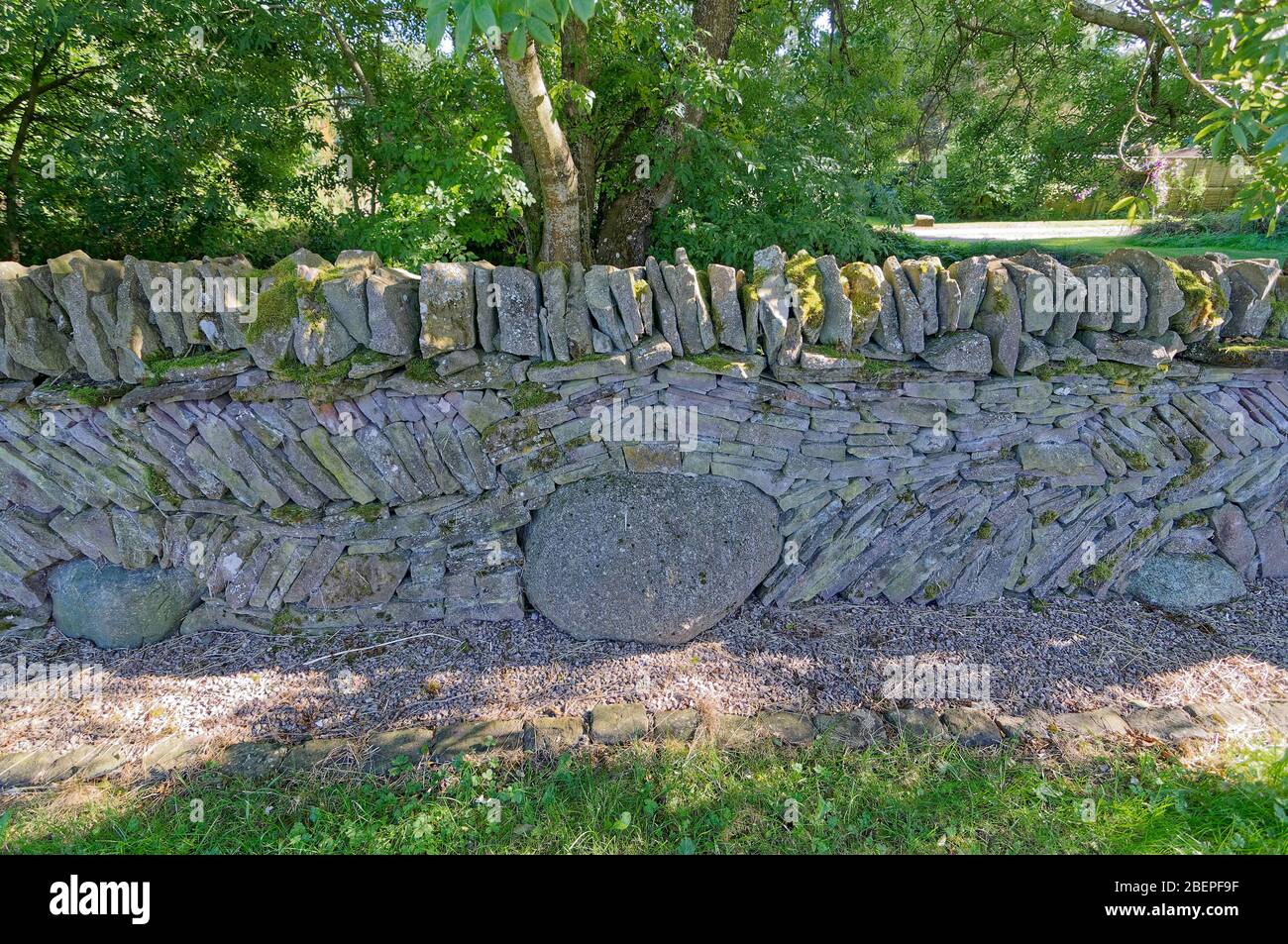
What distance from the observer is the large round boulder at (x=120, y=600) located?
143 inches

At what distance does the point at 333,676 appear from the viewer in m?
3.42

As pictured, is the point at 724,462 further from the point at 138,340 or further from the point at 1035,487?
Result: the point at 138,340

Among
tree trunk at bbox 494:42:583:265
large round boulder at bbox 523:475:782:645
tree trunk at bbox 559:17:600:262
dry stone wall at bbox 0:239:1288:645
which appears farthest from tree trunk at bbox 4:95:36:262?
large round boulder at bbox 523:475:782:645

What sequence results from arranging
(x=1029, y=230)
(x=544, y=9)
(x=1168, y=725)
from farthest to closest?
(x=1029, y=230) → (x=1168, y=725) → (x=544, y=9)

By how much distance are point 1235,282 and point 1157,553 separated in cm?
158

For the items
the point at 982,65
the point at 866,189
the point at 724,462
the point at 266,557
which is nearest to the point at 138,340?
the point at 266,557

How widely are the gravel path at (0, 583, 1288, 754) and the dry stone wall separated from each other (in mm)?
171

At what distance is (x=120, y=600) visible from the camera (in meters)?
3.62

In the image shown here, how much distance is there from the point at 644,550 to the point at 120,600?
2.83 meters

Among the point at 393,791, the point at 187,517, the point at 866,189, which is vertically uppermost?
the point at 866,189

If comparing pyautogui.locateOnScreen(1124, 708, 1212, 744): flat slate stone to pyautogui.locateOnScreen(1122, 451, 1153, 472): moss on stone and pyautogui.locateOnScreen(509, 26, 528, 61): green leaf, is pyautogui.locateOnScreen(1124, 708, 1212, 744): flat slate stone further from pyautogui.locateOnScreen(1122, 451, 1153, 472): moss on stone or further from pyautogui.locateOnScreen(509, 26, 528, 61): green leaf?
pyautogui.locateOnScreen(509, 26, 528, 61): green leaf

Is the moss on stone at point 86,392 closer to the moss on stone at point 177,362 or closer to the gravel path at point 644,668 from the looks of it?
the moss on stone at point 177,362

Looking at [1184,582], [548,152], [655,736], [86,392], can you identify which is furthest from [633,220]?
[1184,582]

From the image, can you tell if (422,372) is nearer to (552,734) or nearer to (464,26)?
(464,26)
